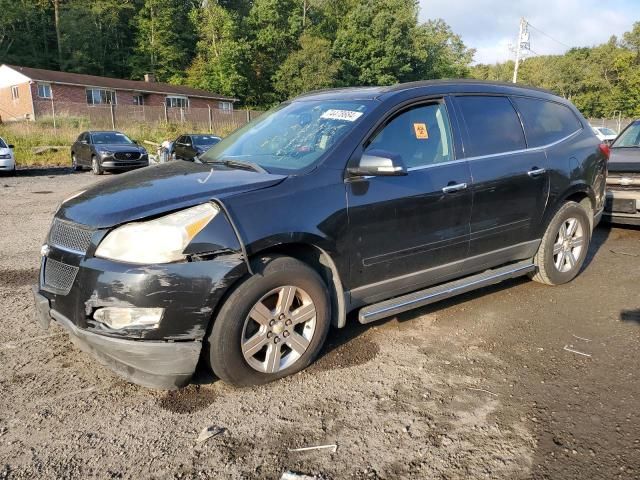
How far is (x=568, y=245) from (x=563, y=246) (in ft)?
0.30

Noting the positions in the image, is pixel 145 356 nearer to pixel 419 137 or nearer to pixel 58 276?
pixel 58 276

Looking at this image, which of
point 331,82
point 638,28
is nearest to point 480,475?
point 331,82

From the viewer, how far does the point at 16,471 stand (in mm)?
2273

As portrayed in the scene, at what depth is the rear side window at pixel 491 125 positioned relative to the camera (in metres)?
3.97

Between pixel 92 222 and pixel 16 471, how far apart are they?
128cm

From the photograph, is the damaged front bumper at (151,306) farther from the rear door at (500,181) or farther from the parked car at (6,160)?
the parked car at (6,160)

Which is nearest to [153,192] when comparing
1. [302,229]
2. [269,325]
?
[302,229]

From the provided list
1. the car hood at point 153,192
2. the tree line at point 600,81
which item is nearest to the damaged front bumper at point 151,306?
the car hood at point 153,192

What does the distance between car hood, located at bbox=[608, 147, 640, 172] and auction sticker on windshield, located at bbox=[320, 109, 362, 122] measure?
210 inches

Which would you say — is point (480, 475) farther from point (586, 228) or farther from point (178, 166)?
point (586, 228)

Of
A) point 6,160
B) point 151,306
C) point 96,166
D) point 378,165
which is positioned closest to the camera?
point 151,306

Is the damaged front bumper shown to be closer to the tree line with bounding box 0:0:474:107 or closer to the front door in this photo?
the front door

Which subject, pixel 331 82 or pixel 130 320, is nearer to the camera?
pixel 130 320

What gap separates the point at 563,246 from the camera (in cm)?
484
